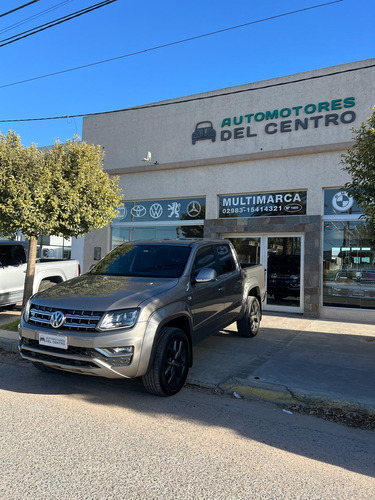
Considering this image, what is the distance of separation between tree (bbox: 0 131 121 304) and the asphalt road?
3.49m

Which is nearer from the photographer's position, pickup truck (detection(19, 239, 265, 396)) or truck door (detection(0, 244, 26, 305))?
pickup truck (detection(19, 239, 265, 396))

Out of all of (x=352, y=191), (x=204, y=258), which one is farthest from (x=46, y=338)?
(x=352, y=191)

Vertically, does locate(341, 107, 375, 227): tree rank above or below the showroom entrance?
above

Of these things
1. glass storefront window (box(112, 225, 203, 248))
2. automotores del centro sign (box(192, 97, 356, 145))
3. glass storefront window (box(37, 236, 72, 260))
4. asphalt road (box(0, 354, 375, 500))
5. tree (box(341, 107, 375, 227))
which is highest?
automotores del centro sign (box(192, 97, 356, 145))

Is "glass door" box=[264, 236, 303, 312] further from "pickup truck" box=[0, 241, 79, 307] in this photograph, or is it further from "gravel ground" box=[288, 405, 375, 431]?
"gravel ground" box=[288, 405, 375, 431]

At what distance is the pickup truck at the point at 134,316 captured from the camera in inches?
163

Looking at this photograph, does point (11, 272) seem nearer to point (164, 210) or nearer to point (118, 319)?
point (164, 210)

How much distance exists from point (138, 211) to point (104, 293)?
8.62 meters

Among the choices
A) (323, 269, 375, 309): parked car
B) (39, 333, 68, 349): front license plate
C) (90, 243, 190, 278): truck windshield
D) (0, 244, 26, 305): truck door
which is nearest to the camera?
(39, 333, 68, 349): front license plate

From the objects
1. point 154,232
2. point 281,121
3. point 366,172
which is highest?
point 281,121

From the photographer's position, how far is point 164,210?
492 inches

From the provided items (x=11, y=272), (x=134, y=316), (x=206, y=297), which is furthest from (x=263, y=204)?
(x=134, y=316)

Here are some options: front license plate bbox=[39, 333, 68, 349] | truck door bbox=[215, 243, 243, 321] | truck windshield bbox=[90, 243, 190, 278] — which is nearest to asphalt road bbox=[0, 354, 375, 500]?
front license plate bbox=[39, 333, 68, 349]

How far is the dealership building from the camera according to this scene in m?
9.95
